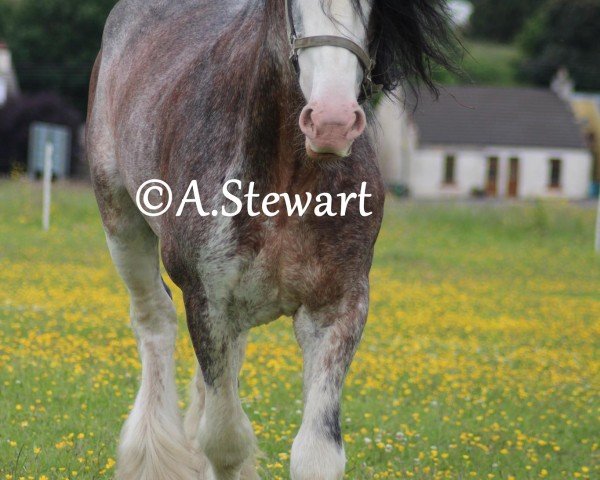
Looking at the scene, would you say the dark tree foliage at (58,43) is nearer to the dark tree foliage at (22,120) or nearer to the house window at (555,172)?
the dark tree foliage at (22,120)

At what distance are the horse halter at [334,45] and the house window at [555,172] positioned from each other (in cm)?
5625

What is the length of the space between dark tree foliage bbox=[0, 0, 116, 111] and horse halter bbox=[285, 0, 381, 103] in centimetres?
5563

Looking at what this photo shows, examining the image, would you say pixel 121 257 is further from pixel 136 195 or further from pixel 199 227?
pixel 199 227

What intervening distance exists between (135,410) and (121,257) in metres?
0.87

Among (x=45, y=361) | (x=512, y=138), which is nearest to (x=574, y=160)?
(x=512, y=138)

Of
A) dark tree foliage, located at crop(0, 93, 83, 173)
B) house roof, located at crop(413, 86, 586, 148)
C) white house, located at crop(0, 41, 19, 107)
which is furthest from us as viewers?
house roof, located at crop(413, 86, 586, 148)

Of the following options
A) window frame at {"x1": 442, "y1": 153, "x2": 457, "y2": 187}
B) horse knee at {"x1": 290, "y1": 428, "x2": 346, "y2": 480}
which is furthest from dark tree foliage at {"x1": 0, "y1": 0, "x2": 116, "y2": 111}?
horse knee at {"x1": 290, "y1": 428, "x2": 346, "y2": 480}

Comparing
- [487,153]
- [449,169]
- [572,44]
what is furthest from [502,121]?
[572,44]

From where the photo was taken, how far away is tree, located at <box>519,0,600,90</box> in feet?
241

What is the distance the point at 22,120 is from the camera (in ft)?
162

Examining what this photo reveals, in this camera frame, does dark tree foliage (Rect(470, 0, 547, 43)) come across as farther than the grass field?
Yes

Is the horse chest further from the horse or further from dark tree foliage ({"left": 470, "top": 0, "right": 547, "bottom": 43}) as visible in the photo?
dark tree foliage ({"left": 470, "top": 0, "right": 547, "bottom": 43})

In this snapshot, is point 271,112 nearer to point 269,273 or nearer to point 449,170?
point 269,273

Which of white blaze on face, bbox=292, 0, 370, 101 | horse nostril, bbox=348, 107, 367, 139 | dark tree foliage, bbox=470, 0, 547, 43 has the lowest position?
horse nostril, bbox=348, 107, 367, 139
